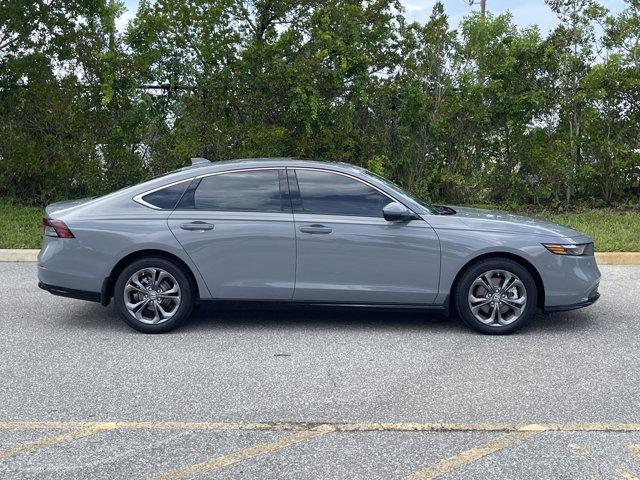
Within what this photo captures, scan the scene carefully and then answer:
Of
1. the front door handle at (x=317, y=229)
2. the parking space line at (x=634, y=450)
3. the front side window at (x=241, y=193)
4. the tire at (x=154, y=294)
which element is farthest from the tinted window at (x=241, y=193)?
the parking space line at (x=634, y=450)

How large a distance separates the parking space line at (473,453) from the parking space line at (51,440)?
5.95 feet

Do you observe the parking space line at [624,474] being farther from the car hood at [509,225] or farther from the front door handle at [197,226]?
the front door handle at [197,226]

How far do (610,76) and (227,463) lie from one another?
434 inches

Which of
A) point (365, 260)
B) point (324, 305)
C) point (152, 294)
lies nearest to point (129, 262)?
point (152, 294)

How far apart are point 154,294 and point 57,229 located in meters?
1.01

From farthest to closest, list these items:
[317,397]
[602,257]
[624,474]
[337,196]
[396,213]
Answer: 1. [602,257]
2. [337,196]
3. [396,213]
4. [317,397]
5. [624,474]

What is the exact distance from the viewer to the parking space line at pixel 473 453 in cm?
364

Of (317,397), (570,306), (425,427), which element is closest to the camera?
(425,427)

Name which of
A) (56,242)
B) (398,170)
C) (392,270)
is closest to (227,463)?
(392,270)

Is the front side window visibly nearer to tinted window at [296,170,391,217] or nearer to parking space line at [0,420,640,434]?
tinted window at [296,170,391,217]

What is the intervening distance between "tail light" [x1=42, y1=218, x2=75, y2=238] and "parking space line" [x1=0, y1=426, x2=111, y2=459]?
2459 millimetres

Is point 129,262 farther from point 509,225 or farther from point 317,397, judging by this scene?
point 509,225

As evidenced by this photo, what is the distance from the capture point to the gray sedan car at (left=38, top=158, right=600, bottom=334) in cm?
612

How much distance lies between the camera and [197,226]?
20.2 ft
